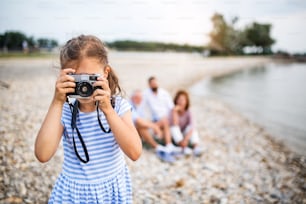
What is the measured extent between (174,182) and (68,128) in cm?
270

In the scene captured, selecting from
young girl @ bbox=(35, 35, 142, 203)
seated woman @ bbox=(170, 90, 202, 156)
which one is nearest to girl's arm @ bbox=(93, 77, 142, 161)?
young girl @ bbox=(35, 35, 142, 203)

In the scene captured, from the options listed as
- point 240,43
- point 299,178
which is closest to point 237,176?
point 299,178

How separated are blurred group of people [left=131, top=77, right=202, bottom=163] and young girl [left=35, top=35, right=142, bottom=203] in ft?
10.1

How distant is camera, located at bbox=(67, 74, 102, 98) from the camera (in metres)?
1.34

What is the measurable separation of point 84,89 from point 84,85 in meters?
0.02

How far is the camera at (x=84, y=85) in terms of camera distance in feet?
4.39

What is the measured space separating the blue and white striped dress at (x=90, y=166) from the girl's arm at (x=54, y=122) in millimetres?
117

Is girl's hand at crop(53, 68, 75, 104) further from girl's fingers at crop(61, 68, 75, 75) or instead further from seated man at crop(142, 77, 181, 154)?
seated man at crop(142, 77, 181, 154)

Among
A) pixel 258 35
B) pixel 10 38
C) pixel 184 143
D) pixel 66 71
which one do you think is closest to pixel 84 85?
pixel 66 71

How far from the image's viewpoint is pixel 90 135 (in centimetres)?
155

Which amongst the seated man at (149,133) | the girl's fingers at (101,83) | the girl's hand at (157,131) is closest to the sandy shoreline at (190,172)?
the seated man at (149,133)

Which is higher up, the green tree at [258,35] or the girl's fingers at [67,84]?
the green tree at [258,35]

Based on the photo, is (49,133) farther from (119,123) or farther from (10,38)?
(10,38)

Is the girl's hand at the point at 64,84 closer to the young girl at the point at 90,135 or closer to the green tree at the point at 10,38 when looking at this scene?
the young girl at the point at 90,135
